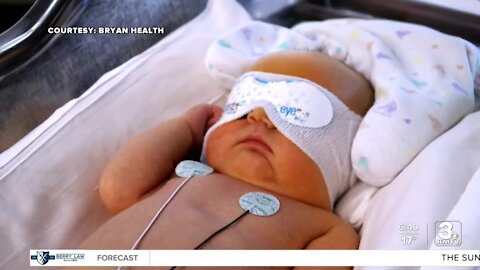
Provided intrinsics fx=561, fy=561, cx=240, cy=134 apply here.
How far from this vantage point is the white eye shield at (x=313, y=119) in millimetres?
718

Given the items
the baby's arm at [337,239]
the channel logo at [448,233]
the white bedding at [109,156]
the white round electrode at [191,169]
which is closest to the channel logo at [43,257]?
the white bedding at [109,156]

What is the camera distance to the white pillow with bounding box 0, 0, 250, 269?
71 cm

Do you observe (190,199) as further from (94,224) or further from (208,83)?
(208,83)

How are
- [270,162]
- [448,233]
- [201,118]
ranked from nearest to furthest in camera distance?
[448,233] → [270,162] → [201,118]

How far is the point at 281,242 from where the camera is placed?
0.66 meters

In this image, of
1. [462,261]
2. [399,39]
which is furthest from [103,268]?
[399,39]

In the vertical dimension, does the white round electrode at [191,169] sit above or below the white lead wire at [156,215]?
above

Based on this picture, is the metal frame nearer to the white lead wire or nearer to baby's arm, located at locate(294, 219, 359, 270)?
the white lead wire

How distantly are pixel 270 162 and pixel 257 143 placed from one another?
0.10 ft

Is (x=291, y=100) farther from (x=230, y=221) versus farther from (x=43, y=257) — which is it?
(x=43, y=257)

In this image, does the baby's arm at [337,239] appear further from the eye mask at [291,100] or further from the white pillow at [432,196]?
the eye mask at [291,100]

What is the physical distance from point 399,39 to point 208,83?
0.32 m

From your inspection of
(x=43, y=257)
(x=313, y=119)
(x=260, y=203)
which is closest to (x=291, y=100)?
(x=313, y=119)

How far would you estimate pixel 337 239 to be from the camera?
26.4 inches
